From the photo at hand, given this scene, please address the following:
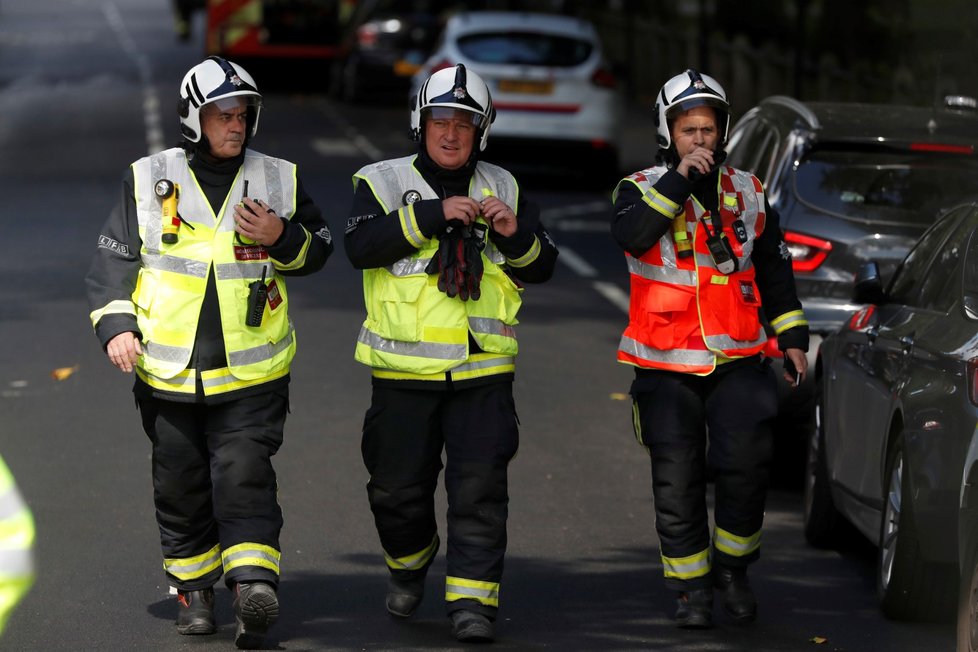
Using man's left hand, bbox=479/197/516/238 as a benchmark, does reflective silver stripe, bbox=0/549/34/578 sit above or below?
above

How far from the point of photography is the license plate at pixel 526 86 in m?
20.8

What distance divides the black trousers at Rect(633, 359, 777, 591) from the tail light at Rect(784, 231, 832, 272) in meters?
2.41

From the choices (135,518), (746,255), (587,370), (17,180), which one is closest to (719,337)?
(746,255)

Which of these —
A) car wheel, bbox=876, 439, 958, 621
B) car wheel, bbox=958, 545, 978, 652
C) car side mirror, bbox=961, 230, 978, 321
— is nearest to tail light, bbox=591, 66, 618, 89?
car side mirror, bbox=961, 230, 978, 321

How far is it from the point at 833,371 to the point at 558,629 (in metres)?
1.94

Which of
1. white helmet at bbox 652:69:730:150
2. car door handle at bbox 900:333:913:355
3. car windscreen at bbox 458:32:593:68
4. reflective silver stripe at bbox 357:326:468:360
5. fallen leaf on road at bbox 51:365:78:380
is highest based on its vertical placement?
white helmet at bbox 652:69:730:150

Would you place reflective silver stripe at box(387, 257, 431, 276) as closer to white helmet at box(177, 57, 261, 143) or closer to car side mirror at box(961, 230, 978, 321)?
white helmet at box(177, 57, 261, 143)

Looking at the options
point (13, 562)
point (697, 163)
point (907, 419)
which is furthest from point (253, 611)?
point (13, 562)

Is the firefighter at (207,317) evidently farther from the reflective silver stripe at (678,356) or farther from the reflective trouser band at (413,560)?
the reflective silver stripe at (678,356)

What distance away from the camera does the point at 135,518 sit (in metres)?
8.30

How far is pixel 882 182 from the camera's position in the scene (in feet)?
30.9

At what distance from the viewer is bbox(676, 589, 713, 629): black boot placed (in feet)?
22.2

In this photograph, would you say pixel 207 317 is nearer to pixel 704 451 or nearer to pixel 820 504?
pixel 704 451

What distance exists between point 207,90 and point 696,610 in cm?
225
